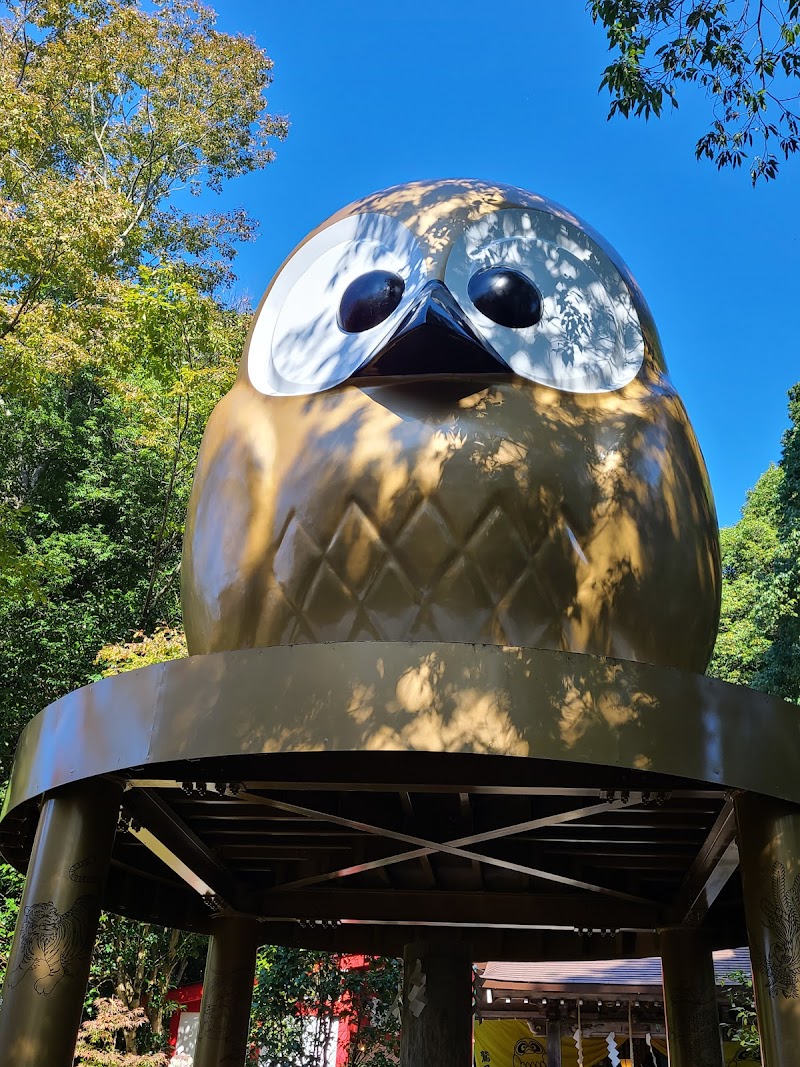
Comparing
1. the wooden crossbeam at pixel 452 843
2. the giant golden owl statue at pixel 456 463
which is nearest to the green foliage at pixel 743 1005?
the wooden crossbeam at pixel 452 843

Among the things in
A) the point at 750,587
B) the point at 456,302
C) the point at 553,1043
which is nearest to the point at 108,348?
the point at 456,302

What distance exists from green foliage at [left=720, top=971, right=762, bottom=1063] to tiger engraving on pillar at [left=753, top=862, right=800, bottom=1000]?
8.00m

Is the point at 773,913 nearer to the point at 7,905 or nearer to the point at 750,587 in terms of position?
the point at 7,905

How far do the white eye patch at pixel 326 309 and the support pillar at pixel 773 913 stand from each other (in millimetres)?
3436

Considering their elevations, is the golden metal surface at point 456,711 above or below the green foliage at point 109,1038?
above

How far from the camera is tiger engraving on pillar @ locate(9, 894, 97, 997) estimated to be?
4441 millimetres

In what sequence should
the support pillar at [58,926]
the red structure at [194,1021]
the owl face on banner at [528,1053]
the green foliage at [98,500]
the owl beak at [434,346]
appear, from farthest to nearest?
1. the owl face on banner at [528,1053]
2. the green foliage at [98,500]
3. the red structure at [194,1021]
4. the owl beak at [434,346]
5. the support pillar at [58,926]

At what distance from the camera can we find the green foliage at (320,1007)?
15453mm

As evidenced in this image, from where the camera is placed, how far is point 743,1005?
1233 centimetres

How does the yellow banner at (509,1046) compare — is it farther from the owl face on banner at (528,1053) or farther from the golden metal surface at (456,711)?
the golden metal surface at (456,711)

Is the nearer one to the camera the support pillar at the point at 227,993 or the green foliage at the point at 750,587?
the support pillar at the point at 227,993

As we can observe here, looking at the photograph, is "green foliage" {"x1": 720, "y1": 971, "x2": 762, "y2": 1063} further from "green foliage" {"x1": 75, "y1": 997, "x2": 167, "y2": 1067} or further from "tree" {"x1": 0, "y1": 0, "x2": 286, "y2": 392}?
"tree" {"x1": 0, "y1": 0, "x2": 286, "y2": 392}

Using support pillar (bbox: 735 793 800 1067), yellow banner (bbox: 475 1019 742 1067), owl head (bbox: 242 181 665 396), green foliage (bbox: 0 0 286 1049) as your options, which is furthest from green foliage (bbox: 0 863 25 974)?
support pillar (bbox: 735 793 800 1067)

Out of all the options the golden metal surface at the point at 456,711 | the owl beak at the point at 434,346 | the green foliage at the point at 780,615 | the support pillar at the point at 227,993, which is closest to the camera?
the golden metal surface at the point at 456,711
